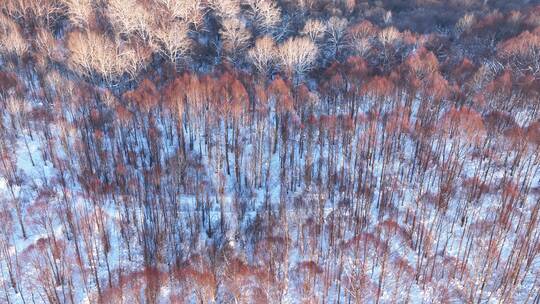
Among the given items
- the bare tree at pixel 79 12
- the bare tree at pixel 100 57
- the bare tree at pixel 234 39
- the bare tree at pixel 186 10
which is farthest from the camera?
the bare tree at pixel 186 10

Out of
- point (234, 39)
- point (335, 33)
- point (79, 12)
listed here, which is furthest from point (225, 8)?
point (79, 12)

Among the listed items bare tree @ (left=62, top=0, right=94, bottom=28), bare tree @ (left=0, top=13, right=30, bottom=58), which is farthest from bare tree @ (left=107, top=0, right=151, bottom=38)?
bare tree @ (left=0, top=13, right=30, bottom=58)

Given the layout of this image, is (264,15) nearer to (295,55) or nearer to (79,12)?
(295,55)

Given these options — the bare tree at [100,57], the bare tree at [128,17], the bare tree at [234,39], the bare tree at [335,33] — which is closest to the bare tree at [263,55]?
the bare tree at [234,39]

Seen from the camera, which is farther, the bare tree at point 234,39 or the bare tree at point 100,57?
the bare tree at point 234,39

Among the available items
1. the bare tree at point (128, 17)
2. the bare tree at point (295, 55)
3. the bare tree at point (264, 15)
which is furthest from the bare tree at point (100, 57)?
the bare tree at point (264, 15)

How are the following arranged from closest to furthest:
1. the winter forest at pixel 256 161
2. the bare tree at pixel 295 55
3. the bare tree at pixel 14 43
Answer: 1. the winter forest at pixel 256 161
2. the bare tree at pixel 14 43
3. the bare tree at pixel 295 55

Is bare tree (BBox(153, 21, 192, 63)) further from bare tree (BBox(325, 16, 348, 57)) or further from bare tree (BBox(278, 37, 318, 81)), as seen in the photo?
bare tree (BBox(325, 16, 348, 57))

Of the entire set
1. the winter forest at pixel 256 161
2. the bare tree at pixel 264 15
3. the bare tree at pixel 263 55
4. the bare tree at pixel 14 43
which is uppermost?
the bare tree at pixel 264 15

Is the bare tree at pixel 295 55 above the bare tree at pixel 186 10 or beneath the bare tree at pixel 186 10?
beneath

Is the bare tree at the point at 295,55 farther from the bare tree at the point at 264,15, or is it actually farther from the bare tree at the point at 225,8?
the bare tree at the point at 225,8
